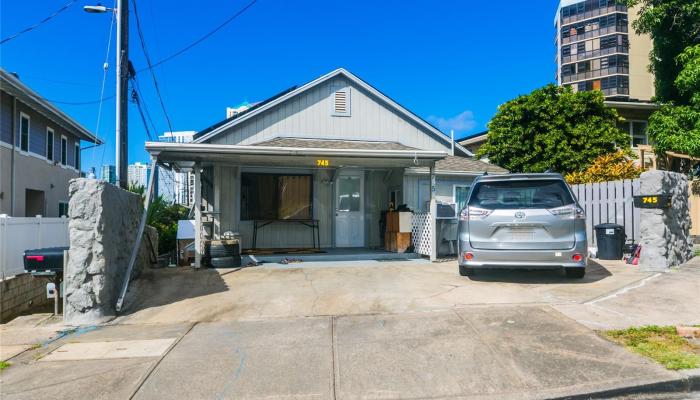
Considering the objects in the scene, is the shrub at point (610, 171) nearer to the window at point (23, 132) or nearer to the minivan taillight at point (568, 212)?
the minivan taillight at point (568, 212)

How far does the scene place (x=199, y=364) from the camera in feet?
13.9

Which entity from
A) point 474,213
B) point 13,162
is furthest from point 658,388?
point 13,162

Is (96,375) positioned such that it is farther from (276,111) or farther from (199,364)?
(276,111)

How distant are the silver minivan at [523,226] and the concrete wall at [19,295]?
287 inches

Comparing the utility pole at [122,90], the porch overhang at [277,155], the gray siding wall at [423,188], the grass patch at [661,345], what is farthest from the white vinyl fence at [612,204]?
the utility pole at [122,90]

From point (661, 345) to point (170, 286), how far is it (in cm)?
677

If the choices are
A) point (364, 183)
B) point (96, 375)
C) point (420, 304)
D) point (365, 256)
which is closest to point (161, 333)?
point (96, 375)

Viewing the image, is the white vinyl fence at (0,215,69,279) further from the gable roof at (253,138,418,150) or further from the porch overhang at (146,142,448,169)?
the gable roof at (253,138,418,150)

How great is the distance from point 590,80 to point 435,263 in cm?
5972

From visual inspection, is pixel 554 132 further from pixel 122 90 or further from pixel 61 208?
pixel 61 208

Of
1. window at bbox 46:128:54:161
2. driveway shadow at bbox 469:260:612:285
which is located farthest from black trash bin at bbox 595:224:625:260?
window at bbox 46:128:54:161

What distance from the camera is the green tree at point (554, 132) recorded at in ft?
58.8

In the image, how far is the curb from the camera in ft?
11.8

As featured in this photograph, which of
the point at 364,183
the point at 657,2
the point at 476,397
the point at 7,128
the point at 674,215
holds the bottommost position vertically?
the point at 476,397
